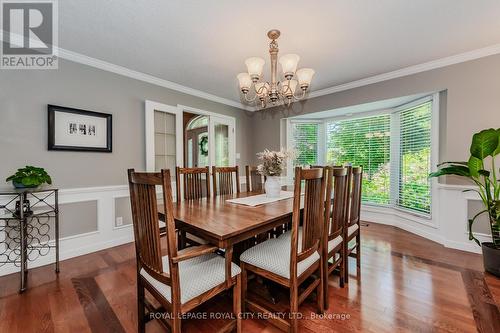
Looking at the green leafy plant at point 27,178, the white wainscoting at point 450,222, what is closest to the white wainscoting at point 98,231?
the green leafy plant at point 27,178

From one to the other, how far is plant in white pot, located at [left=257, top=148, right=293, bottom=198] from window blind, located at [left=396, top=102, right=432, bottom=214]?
2.39 meters

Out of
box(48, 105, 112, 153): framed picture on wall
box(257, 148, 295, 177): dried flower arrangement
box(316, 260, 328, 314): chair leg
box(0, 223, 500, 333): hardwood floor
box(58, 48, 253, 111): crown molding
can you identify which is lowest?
box(0, 223, 500, 333): hardwood floor

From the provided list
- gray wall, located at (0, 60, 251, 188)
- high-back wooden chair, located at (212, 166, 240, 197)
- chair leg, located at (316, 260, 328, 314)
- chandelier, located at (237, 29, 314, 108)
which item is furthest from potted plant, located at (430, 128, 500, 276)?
gray wall, located at (0, 60, 251, 188)

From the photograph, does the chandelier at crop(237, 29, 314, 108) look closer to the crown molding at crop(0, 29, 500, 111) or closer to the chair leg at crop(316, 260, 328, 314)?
the chair leg at crop(316, 260, 328, 314)

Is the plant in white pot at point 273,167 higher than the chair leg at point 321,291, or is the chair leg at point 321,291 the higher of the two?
the plant in white pot at point 273,167

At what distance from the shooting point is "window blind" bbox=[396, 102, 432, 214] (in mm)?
3191

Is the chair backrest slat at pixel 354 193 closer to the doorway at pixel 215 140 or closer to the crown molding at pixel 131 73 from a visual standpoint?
the doorway at pixel 215 140

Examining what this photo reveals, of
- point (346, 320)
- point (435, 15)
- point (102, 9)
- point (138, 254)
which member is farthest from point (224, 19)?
point (346, 320)

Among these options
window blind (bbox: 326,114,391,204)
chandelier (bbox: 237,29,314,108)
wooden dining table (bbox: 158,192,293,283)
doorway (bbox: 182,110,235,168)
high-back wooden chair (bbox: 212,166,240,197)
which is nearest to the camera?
wooden dining table (bbox: 158,192,293,283)

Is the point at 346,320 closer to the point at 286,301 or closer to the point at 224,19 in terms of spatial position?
the point at 286,301

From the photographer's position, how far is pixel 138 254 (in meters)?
1.38

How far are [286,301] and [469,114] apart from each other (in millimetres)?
3012

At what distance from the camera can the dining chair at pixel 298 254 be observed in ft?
4.30

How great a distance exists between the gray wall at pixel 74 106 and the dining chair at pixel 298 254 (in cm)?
233
